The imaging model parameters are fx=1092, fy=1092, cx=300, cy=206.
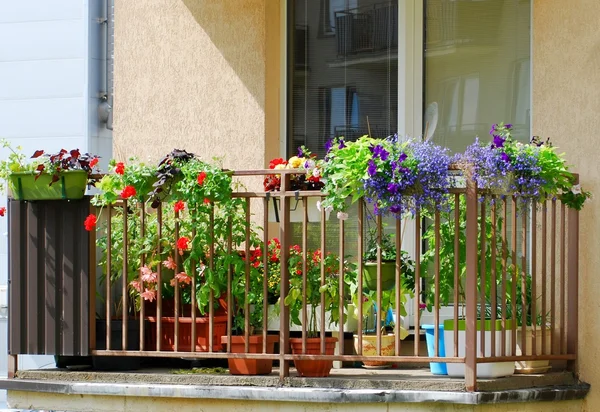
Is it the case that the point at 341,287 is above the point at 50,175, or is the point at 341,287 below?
below

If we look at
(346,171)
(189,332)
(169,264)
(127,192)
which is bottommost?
(189,332)

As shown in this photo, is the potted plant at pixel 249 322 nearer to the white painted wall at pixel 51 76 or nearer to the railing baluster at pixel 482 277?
the railing baluster at pixel 482 277

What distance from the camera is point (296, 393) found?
6035 millimetres

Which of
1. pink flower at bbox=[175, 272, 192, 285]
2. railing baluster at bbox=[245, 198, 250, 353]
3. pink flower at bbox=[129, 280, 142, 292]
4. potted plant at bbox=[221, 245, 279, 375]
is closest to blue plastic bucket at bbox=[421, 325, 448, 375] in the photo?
potted plant at bbox=[221, 245, 279, 375]

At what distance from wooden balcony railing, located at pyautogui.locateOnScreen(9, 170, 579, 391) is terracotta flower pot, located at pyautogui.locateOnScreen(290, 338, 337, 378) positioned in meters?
0.06

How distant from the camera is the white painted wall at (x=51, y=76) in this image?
10.2 m

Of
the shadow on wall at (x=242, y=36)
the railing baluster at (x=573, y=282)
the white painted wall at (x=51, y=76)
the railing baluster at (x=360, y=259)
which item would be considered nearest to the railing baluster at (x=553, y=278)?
the railing baluster at (x=573, y=282)

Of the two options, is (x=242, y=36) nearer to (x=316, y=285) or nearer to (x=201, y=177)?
(x=201, y=177)

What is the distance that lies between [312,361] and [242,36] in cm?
278

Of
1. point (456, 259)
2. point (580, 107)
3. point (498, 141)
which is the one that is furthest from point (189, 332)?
point (580, 107)

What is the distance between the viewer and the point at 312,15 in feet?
26.5

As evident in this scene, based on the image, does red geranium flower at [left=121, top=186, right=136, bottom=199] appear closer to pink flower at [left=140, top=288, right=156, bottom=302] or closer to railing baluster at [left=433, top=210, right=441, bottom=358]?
pink flower at [left=140, top=288, right=156, bottom=302]

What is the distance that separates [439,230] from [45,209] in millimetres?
2384

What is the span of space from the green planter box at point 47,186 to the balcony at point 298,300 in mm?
92
